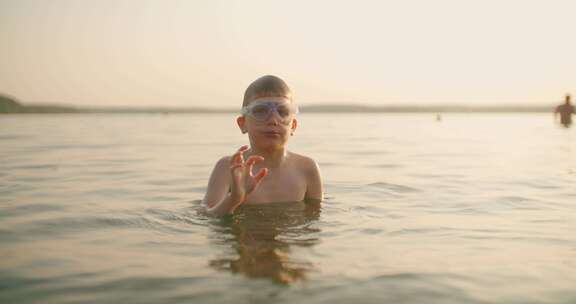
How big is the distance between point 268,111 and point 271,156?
1.89 ft

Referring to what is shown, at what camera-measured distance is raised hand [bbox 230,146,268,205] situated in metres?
4.32

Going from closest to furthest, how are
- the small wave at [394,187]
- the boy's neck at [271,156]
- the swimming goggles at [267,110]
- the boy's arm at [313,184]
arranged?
the swimming goggles at [267,110], the boy's neck at [271,156], the boy's arm at [313,184], the small wave at [394,187]

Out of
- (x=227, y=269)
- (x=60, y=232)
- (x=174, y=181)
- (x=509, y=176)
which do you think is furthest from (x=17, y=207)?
(x=509, y=176)

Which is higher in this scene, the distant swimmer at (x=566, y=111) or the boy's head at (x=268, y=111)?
the boy's head at (x=268, y=111)

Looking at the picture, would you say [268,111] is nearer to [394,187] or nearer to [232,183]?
[232,183]

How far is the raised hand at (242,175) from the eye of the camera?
4.32 meters

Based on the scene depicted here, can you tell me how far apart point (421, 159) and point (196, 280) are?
10.9m

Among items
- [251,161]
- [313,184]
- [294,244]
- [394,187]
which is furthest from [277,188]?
[394,187]

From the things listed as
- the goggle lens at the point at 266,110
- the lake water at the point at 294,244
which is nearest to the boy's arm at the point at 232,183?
the lake water at the point at 294,244

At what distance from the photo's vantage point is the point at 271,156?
581 cm

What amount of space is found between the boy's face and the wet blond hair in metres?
0.05

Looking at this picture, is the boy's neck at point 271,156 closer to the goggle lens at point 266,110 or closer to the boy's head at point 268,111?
the boy's head at point 268,111

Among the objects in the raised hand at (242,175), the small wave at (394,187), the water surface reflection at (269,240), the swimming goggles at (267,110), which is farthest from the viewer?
the small wave at (394,187)

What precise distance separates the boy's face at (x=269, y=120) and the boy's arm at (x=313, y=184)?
0.56 m
